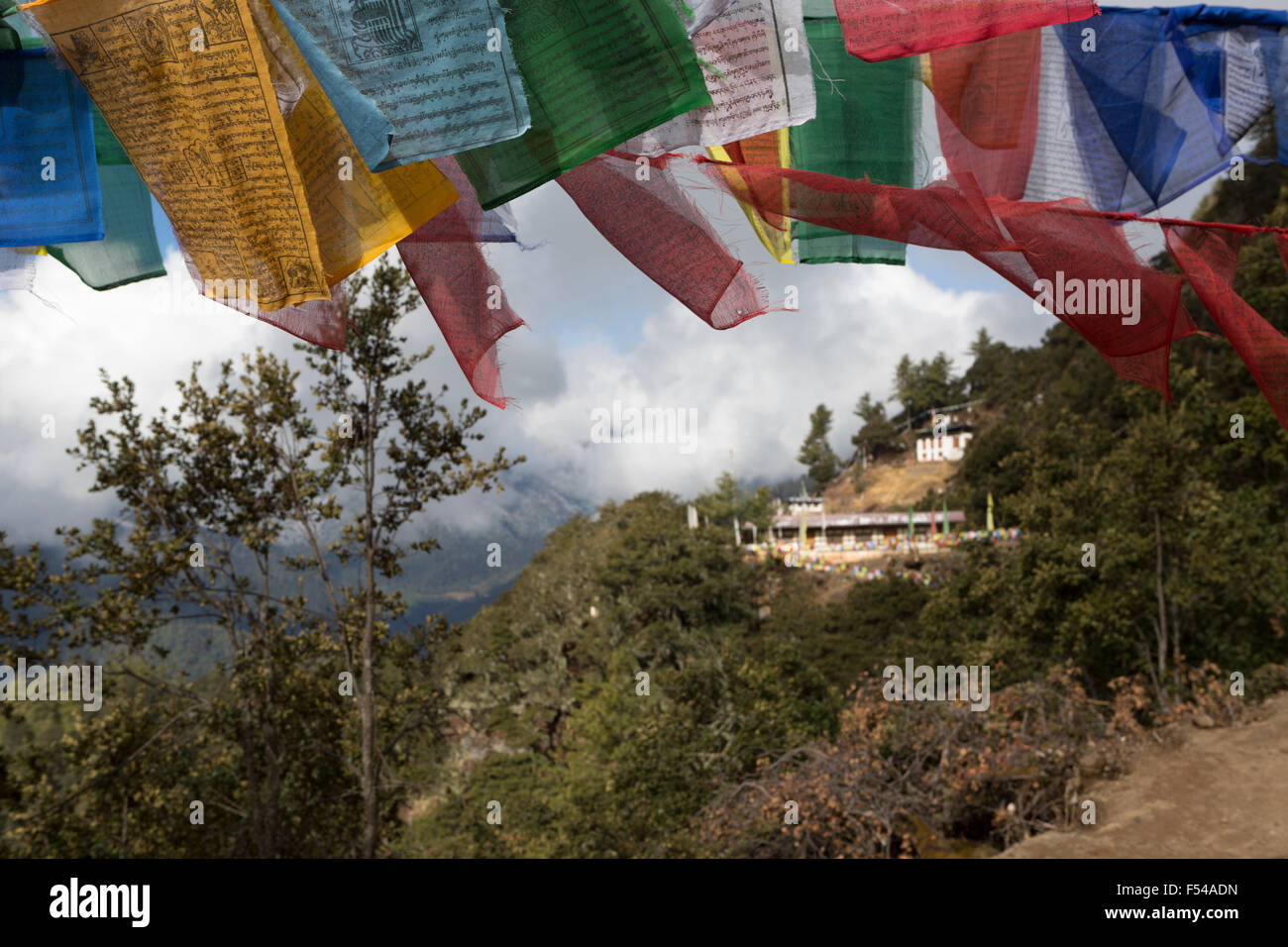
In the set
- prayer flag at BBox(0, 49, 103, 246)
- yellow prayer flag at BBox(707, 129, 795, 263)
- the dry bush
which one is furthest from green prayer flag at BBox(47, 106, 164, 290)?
the dry bush

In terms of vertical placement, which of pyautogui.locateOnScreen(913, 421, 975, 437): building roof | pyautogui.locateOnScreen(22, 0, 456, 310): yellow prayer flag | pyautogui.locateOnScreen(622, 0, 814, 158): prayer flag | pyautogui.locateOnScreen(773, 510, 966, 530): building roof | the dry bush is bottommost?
the dry bush

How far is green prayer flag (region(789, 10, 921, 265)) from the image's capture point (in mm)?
2152

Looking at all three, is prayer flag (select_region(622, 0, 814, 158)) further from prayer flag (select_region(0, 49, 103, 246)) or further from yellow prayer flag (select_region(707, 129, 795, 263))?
prayer flag (select_region(0, 49, 103, 246))

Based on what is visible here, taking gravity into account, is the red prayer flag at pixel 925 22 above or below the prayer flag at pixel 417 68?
above

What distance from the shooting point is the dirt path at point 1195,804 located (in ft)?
20.2

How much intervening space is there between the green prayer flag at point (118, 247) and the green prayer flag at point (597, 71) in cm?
135

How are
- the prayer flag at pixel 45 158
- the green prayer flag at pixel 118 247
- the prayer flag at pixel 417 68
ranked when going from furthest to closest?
1. the green prayer flag at pixel 118 247
2. the prayer flag at pixel 45 158
3. the prayer flag at pixel 417 68

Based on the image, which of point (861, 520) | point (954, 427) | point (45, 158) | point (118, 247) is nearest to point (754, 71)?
point (45, 158)

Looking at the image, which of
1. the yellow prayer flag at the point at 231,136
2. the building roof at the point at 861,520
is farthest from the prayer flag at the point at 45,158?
the building roof at the point at 861,520

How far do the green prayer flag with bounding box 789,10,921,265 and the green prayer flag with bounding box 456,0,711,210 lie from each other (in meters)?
0.85

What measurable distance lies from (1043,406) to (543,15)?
37876 mm

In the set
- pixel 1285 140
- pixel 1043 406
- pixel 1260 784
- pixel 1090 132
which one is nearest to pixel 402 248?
pixel 1090 132

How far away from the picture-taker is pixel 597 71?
141 centimetres

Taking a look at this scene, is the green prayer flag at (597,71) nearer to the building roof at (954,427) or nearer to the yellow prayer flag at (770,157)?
the yellow prayer flag at (770,157)
